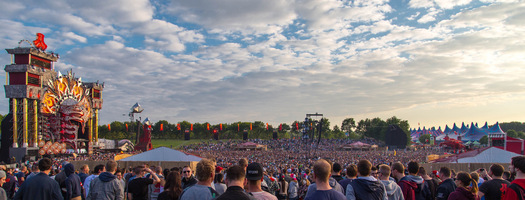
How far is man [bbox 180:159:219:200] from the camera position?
3871 millimetres

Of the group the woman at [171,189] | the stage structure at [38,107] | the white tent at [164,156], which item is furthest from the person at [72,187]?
the stage structure at [38,107]

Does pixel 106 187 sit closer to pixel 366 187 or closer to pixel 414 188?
pixel 366 187

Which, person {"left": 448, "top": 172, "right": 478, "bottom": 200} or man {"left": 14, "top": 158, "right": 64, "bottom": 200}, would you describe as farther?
man {"left": 14, "top": 158, "right": 64, "bottom": 200}

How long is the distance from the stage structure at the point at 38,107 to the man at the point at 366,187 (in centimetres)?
4658

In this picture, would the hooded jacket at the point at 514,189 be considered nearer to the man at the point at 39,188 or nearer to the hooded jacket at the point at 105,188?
the hooded jacket at the point at 105,188

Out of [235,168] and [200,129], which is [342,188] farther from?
[200,129]

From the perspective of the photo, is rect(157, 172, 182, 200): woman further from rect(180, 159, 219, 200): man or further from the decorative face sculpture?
the decorative face sculpture

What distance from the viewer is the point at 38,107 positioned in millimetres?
45281

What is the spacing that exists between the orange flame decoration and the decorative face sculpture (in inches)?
182

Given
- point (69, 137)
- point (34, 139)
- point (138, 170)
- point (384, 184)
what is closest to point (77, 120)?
point (69, 137)

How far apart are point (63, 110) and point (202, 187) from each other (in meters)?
52.7

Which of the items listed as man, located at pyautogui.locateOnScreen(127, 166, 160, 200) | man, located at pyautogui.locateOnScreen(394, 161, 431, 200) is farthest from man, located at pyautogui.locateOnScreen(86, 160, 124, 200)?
man, located at pyautogui.locateOnScreen(394, 161, 431, 200)

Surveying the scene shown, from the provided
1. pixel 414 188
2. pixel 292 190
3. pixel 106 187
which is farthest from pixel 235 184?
pixel 292 190

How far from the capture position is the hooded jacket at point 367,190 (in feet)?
15.5
